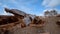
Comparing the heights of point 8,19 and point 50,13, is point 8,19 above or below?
below

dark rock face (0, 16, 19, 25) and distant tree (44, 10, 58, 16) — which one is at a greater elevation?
distant tree (44, 10, 58, 16)

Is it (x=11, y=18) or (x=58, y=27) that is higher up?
(x=11, y=18)

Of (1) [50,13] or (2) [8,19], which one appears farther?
(1) [50,13]

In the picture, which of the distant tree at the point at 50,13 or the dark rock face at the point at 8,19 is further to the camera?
the distant tree at the point at 50,13

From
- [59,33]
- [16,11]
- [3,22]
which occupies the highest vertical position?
[16,11]

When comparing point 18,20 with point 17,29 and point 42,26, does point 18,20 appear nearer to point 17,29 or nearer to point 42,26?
point 17,29

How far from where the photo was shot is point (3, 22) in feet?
10.9

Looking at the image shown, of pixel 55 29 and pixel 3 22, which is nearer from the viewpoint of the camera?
pixel 55 29

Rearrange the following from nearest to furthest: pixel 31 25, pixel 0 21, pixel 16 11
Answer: pixel 31 25 < pixel 0 21 < pixel 16 11

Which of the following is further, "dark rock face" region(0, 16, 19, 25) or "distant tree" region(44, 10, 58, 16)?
"distant tree" region(44, 10, 58, 16)

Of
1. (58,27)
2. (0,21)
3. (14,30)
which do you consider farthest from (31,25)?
(0,21)

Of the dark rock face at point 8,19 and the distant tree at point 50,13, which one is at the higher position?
the distant tree at point 50,13

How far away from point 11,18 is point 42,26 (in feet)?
2.96

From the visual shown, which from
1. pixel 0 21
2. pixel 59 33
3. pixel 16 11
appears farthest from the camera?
pixel 16 11
